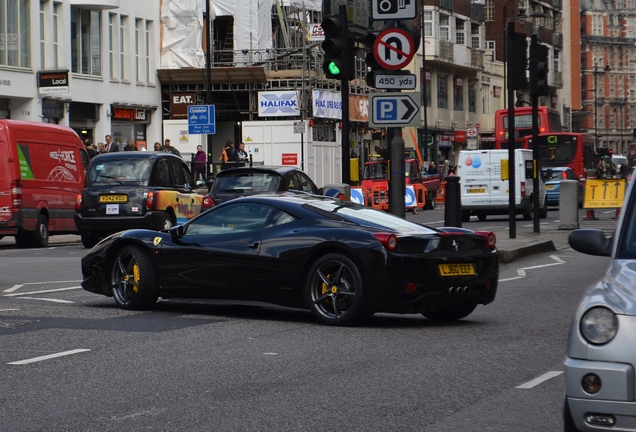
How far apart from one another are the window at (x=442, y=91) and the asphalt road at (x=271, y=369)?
6760cm

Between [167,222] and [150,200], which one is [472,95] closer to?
[167,222]

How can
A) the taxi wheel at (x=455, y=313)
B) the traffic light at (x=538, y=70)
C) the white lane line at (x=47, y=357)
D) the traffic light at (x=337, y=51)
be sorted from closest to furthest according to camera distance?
the white lane line at (x=47, y=357) → the taxi wheel at (x=455, y=313) → the traffic light at (x=337, y=51) → the traffic light at (x=538, y=70)

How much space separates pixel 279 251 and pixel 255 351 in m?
2.17

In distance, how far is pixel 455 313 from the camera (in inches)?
487

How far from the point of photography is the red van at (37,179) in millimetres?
25312

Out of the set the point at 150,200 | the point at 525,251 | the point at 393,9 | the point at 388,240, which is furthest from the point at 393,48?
the point at 150,200

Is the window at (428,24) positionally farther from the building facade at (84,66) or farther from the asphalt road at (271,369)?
the asphalt road at (271,369)

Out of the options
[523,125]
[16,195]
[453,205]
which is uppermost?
[523,125]

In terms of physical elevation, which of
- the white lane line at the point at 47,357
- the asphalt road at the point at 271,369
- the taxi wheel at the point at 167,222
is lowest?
the asphalt road at the point at 271,369

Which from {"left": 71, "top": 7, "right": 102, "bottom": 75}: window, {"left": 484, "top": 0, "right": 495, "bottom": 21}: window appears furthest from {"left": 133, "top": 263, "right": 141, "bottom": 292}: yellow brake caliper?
{"left": 484, "top": 0, "right": 495, "bottom": 21}: window

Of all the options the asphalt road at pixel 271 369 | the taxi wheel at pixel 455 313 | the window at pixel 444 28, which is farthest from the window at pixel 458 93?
the taxi wheel at pixel 455 313

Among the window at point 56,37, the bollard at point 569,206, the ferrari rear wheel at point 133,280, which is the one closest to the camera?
the ferrari rear wheel at point 133,280

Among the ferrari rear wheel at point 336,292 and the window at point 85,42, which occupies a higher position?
the window at point 85,42

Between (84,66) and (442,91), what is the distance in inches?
1440
